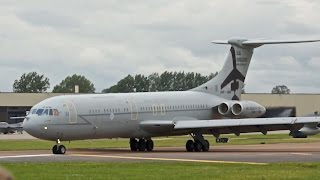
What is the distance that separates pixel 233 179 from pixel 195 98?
1051 inches

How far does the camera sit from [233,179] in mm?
22016

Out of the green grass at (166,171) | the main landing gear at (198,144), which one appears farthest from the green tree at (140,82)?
the green grass at (166,171)

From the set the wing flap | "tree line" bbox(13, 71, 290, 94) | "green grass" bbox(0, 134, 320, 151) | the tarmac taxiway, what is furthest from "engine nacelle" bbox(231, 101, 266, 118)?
"tree line" bbox(13, 71, 290, 94)

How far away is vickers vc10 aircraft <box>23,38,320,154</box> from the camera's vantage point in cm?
4194

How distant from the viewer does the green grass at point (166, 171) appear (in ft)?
75.1

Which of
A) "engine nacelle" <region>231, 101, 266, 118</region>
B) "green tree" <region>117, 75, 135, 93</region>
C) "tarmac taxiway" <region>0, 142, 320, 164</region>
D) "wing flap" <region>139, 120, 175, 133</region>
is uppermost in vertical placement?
"green tree" <region>117, 75, 135, 93</region>

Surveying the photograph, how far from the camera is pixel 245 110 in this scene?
48.6 metres

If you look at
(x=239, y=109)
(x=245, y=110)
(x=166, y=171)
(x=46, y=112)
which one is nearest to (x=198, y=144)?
(x=239, y=109)

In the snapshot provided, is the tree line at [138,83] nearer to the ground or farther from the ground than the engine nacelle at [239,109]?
farther from the ground

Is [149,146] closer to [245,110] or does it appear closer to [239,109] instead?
[239,109]

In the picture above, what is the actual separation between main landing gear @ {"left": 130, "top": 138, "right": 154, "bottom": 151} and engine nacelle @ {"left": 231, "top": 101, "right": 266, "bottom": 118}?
213 inches

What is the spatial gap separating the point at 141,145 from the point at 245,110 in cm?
650

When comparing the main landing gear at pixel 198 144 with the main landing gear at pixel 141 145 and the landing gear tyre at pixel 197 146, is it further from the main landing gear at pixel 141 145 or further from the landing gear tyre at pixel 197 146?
the main landing gear at pixel 141 145

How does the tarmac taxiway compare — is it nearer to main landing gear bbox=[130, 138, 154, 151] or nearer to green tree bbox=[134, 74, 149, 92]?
main landing gear bbox=[130, 138, 154, 151]
